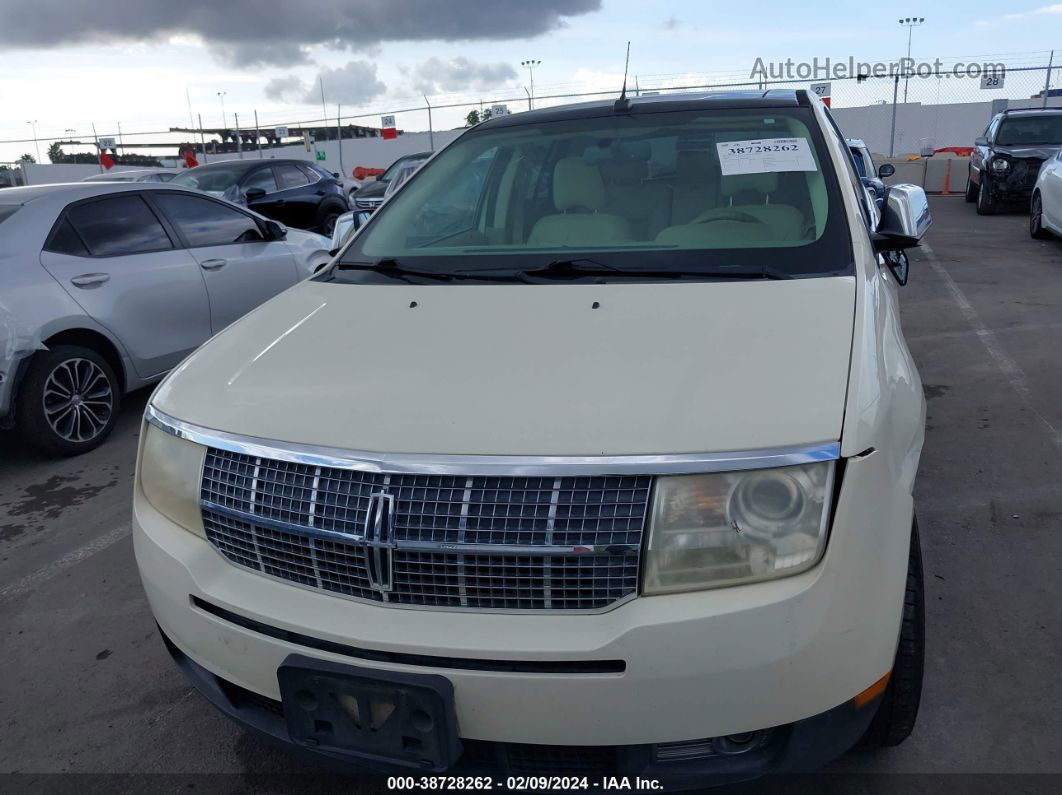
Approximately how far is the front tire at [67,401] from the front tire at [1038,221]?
10.8 m

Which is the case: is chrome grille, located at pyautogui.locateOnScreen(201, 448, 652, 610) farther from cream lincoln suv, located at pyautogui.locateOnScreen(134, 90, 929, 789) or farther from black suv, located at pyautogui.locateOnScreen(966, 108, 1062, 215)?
black suv, located at pyautogui.locateOnScreen(966, 108, 1062, 215)

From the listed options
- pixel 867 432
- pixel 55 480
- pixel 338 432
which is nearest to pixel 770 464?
pixel 867 432

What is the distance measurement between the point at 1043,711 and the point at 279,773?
217cm

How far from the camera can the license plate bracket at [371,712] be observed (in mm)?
1711

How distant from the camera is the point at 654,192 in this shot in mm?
2963

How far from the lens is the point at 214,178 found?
1180cm

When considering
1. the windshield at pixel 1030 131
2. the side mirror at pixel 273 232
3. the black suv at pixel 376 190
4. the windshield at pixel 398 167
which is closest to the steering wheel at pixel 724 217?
the side mirror at pixel 273 232

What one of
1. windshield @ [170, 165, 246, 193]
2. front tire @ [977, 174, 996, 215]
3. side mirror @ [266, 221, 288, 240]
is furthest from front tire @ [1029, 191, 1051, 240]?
windshield @ [170, 165, 246, 193]

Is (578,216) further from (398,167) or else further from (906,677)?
(398,167)

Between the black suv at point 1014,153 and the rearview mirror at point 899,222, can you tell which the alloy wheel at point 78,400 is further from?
the black suv at point 1014,153

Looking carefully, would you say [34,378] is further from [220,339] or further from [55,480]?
[220,339]

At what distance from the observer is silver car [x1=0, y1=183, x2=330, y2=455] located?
183 inches

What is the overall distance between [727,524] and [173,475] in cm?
139

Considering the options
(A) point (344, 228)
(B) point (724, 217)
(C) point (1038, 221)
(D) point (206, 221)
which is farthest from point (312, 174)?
(B) point (724, 217)
